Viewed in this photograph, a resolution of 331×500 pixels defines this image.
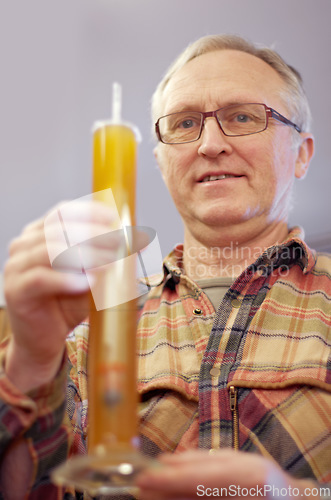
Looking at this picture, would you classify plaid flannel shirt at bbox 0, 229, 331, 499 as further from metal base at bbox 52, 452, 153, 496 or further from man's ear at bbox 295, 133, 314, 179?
man's ear at bbox 295, 133, 314, 179

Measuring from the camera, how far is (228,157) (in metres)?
1.32

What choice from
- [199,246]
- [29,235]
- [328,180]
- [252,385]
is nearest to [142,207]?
[328,180]

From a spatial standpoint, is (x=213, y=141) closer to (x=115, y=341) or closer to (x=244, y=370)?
(x=244, y=370)

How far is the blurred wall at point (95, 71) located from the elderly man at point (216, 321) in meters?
0.67

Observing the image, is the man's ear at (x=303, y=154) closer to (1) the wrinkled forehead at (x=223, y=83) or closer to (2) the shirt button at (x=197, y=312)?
(1) the wrinkled forehead at (x=223, y=83)

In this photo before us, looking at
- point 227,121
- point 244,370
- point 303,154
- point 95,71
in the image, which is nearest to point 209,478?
point 244,370

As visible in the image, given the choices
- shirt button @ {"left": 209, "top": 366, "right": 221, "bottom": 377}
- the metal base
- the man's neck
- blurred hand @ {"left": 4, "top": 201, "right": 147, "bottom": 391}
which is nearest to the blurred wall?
the man's neck

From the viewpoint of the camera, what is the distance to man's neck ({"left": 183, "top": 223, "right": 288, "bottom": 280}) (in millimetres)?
1383

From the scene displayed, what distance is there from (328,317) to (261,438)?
0.99 feet

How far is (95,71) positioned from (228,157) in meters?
1.28

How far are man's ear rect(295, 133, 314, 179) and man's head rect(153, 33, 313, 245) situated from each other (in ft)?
0.13

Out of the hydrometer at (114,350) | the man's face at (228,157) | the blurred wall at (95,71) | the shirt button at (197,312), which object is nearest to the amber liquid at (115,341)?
the hydrometer at (114,350)

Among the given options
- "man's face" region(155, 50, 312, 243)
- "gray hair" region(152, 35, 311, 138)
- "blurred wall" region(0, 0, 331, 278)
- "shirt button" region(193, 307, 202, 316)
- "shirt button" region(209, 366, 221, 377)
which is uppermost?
"blurred wall" region(0, 0, 331, 278)

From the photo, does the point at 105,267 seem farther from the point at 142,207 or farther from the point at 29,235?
the point at 142,207
